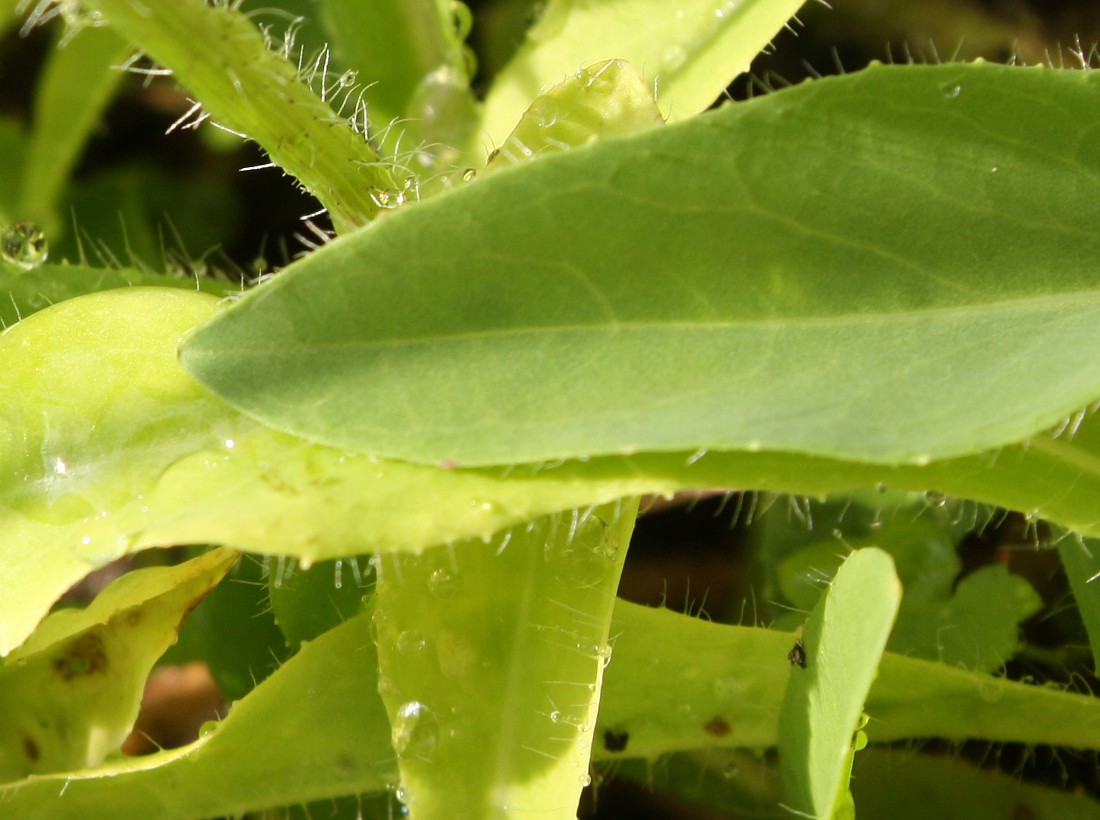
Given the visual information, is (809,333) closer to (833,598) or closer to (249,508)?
(833,598)

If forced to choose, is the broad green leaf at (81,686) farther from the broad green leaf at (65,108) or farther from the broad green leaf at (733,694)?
the broad green leaf at (65,108)

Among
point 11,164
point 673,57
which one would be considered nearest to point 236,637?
point 673,57

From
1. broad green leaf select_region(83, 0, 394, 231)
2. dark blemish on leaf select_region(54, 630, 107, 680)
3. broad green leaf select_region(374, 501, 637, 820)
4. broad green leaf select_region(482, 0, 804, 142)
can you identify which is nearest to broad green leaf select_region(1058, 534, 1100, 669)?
broad green leaf select_region(374, 501, 637, 820)

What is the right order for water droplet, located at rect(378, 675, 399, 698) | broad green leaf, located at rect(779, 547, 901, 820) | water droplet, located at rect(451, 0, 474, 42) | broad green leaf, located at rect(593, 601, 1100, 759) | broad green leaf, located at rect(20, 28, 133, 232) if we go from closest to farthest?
broad green leaf, located at rect(779, 547, 901, 820) → water droplet, located at rect(378, 675, 399, 698) → broad green leaf, located at rect(593, 601, 1100, 759) → water droplet, located at rect(451, 0, 474, 42) → broad green leaf, located at rect(20, 28, 133, 232)

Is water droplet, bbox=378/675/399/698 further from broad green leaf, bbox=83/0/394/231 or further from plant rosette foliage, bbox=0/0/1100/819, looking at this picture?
broad green leaf, bbox=83/0/394/231

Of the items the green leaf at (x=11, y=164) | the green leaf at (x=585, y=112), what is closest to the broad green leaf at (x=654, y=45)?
the green leaf at (x=585, y=112)

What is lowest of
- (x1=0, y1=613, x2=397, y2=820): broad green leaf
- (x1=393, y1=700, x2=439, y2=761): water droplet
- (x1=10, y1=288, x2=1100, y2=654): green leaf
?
(x1=0, y1=613, x2=397, y2=820): broad green leaf

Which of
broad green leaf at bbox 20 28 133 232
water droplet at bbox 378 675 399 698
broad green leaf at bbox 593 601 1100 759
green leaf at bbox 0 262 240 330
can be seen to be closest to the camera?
water droplet at bbox 378 675 399 698
